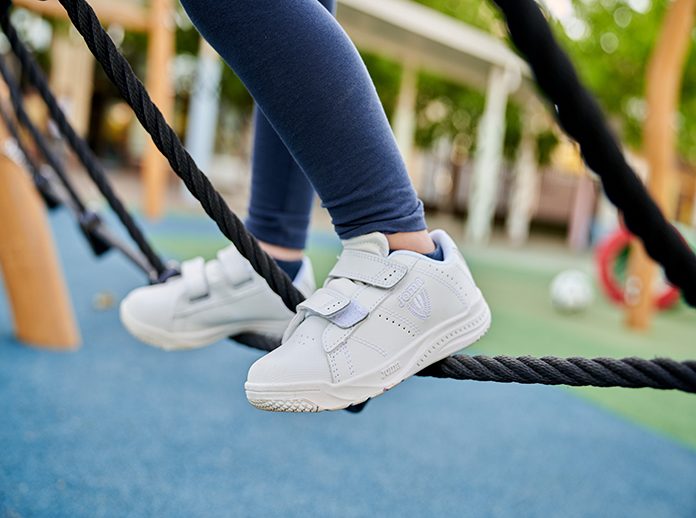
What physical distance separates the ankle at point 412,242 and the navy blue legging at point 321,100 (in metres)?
0.01

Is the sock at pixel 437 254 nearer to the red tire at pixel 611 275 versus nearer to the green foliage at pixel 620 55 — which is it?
the red tire at pixel 611 275

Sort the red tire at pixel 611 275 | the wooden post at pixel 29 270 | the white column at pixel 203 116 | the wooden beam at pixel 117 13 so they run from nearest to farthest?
the wooden post at pixel 29 270, the red tire at pixel 611 275, the wooden beam at pixel 117 13, the white column at pixel 203 116

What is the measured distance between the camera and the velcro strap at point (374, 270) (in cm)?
54

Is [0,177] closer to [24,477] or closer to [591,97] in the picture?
[24,477]

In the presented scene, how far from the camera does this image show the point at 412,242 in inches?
22.7

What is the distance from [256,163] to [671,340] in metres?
2.96

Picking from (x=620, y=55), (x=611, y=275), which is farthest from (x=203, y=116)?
(x=620, y=55)

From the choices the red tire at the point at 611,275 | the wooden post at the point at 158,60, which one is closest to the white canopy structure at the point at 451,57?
the wooden post at the point at 158,60

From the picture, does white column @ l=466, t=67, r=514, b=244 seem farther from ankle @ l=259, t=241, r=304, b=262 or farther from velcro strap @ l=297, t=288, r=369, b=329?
velcro strap @ l=297, t=288, r=369, b=329

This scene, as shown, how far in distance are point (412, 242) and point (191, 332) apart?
0.33 meters

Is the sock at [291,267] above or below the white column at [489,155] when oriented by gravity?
above

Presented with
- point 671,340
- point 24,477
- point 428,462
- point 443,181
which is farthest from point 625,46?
point 24,477

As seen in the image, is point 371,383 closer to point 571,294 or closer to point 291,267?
point 291,267

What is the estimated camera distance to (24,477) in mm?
975
